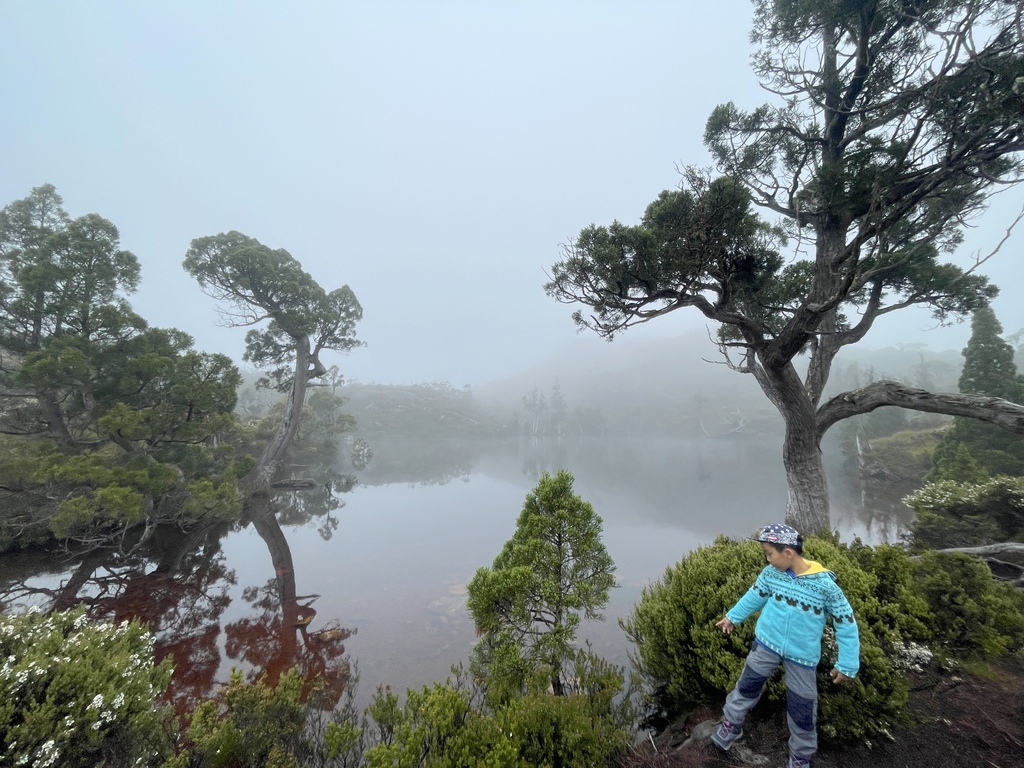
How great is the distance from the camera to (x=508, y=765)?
2.44m

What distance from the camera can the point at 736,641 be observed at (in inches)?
127

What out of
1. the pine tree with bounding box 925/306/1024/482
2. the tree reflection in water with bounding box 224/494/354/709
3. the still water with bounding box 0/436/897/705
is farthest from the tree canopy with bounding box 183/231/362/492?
the pine tree with bounding box 925/306/1024/482

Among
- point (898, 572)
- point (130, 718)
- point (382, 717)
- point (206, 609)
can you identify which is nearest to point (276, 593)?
point (206, 609)

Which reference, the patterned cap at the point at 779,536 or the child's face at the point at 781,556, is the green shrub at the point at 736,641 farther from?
the patterned cap at the point at 779,536

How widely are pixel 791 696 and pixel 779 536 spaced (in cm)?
115

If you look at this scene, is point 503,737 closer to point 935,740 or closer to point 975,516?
point 935,740

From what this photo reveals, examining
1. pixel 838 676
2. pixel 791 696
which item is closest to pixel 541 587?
pixel 791 696

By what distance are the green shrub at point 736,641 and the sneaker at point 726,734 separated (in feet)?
1.38

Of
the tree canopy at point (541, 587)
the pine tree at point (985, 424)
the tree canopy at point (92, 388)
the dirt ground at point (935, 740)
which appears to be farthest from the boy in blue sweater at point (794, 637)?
the pine tree at point (985, 424)

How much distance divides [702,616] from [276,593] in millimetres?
8456

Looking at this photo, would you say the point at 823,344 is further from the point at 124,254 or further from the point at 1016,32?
the point at 124,254

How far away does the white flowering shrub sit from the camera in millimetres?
2418

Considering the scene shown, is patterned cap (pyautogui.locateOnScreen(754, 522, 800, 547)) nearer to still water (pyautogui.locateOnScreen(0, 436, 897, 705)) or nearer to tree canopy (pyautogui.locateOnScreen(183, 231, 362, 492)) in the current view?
still water (pyautogui.locateOnScreen(0, 436, 897, 705))

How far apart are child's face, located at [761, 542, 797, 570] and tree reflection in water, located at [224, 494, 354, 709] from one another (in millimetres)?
5327
